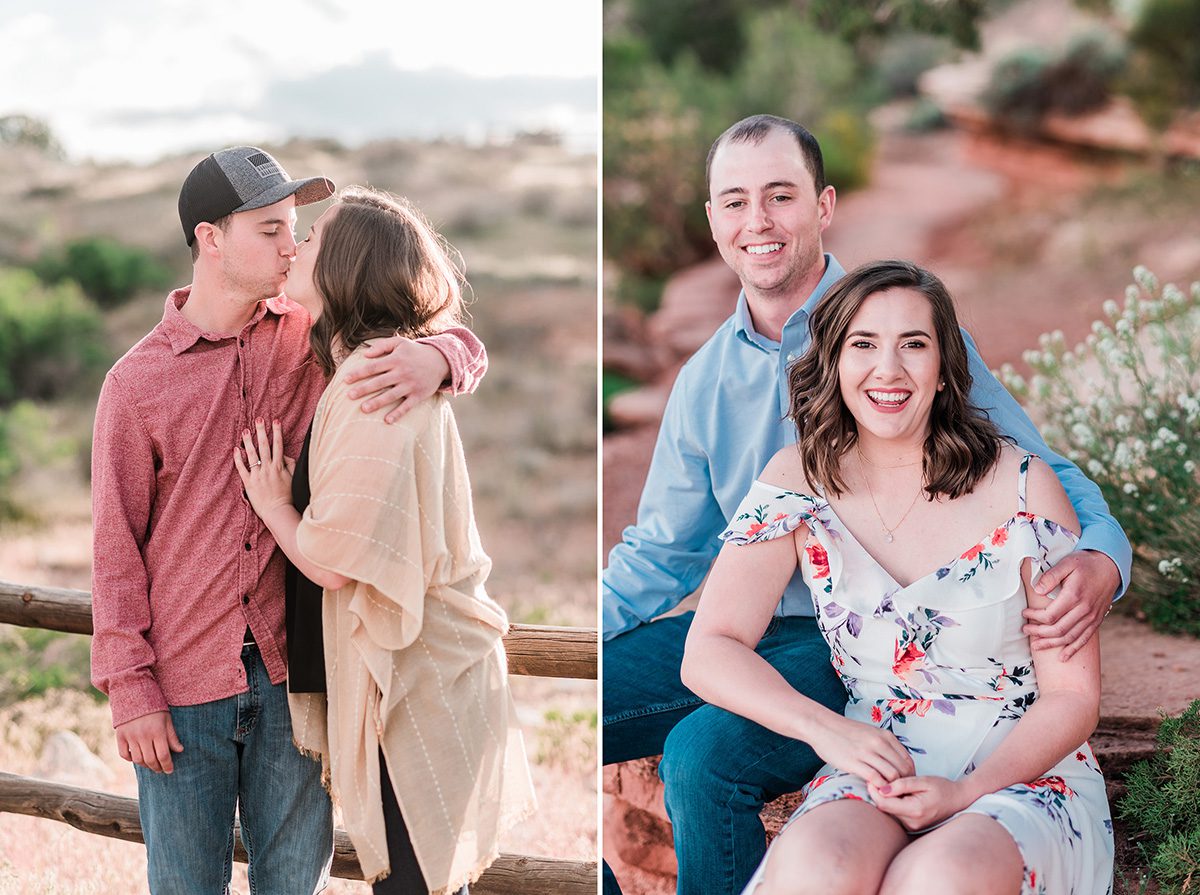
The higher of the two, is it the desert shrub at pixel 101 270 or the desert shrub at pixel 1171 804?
the desert shrub at pixel 101 270

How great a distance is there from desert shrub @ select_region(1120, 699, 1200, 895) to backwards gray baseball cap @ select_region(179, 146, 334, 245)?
7.07ft

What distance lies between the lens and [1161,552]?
3.38 metres

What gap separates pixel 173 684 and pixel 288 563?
1.01 feet

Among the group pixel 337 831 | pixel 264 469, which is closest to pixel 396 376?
pixel 264 469

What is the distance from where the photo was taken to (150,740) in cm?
221

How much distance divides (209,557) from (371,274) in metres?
0.62

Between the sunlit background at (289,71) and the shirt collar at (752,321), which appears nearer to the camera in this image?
the shirt collar at (752,321)

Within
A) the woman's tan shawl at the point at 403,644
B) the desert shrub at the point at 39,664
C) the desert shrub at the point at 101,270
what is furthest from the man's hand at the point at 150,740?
the desert shrub at the point at 101,270

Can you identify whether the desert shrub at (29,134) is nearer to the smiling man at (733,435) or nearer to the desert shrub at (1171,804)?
the smiling man at (733,435)

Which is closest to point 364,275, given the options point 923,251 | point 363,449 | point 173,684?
point 363,449

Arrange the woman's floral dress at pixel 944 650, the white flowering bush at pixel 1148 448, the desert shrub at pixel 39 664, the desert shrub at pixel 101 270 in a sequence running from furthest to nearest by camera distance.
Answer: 1. the desert shrub at pixel 101 270
2. the desert shrub at pixel 39 664
3. the white flowering bush at pixel 1148 448
4. the woman's floral dress at pixel 944 650

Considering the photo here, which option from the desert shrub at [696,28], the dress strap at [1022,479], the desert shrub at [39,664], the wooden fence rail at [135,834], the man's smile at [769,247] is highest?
the desert shrub at [696,28]

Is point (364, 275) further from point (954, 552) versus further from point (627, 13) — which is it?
point (627, 13)

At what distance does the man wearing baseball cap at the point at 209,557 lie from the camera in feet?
7.33
